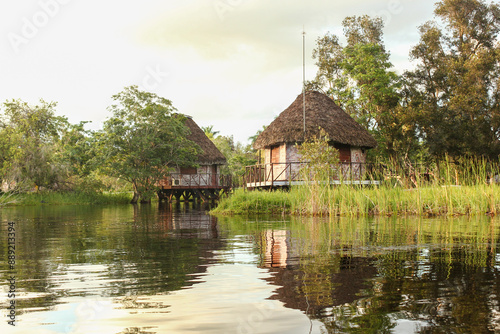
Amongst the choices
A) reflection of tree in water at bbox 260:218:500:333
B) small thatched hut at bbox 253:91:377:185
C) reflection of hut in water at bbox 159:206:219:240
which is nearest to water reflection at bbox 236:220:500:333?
reflection of tree in water at bbox 260:218:500:333

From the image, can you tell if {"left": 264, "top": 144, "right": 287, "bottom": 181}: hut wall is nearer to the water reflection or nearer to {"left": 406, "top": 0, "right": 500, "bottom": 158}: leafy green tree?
{"left": 406, "top": 0, "right": 500, "bottom": 158}: leafy green tree

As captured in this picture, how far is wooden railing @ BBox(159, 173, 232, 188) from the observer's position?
3738 centimetres

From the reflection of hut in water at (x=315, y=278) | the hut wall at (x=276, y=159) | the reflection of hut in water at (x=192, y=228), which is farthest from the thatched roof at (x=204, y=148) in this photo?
the reflection of hut in water at (x=315, y=278)

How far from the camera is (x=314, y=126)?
2688 cm

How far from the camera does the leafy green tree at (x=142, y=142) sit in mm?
32844

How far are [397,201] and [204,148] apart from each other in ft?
87.6

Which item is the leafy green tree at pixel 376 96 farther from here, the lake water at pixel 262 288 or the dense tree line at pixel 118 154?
the lake water at pixel 262 288

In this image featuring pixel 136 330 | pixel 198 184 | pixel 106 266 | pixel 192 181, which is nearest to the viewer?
pixel 136 330

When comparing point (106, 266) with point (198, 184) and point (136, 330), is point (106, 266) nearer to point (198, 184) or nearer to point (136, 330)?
point (136, 330)

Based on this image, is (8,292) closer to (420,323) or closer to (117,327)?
(117,327)

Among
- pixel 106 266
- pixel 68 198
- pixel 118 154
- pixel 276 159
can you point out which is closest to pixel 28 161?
pixel 68 198

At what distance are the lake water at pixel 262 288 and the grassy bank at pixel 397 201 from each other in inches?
258

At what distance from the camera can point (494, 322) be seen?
2654mm

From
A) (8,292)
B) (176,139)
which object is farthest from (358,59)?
(8,292)
